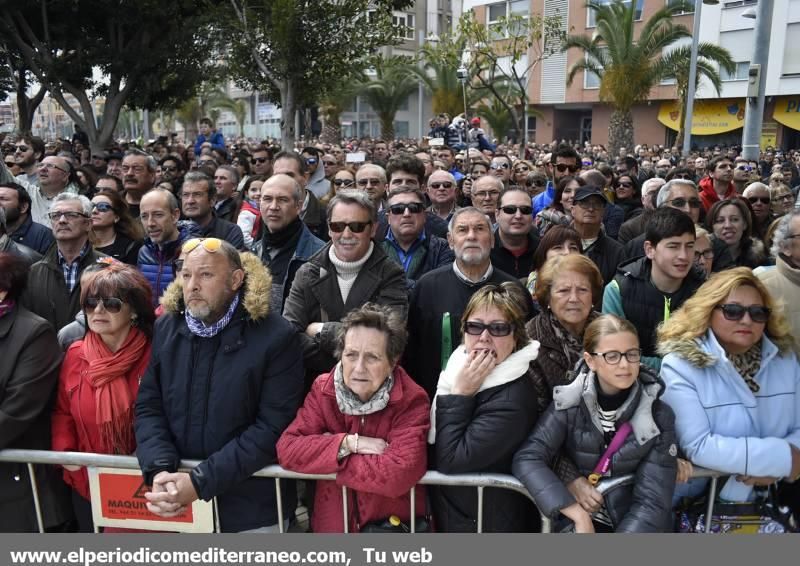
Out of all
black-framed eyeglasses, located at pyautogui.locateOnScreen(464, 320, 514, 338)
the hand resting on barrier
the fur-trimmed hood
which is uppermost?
the fur-trimmed hood

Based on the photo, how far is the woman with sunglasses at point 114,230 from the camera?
197 inches

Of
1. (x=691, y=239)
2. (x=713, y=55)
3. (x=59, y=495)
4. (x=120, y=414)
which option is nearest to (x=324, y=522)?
(x=120, y=414)

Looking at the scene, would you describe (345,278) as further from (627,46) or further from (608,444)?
(627,46)

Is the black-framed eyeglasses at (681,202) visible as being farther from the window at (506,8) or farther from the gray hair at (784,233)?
the window at (506,8)

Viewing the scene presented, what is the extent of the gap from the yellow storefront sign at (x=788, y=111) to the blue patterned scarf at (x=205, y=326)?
111 feet

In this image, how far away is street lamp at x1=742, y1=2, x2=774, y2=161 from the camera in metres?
9.59

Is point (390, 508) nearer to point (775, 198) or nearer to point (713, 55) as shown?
point (775, 198)

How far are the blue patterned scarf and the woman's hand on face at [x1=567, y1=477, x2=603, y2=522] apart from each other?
1.76m

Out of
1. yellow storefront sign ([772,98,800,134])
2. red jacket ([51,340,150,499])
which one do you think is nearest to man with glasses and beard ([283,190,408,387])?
red jacket ([51,340,150,499])

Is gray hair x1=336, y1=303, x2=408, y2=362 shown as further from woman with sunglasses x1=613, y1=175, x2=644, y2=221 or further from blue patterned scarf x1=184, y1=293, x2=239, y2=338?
woman with sunglasses x1=613, y1=175, x2=644, y2=221

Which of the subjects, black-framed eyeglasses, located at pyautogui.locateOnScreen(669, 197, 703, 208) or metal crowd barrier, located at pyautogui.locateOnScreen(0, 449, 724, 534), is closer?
metal crowd barrier, located at pyautogui.locateOnScreen(0, 449, 724, 534)

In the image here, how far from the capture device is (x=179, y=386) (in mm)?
2926

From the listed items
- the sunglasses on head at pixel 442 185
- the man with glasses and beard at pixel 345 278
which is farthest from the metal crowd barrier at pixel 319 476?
the sunglasses on head at pixel 442 185

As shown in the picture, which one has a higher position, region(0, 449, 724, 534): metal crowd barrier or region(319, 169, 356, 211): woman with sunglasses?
region(319, 169, 356, 211): woman with sunglasses
